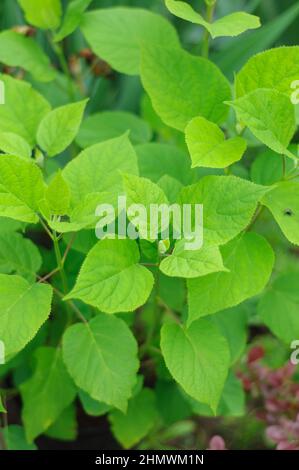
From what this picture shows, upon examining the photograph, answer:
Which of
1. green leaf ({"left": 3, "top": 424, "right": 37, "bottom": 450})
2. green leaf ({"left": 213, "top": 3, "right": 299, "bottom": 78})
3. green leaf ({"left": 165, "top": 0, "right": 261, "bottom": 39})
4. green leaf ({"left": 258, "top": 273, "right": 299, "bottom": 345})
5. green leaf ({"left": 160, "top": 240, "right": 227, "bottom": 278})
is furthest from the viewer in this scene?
green leaf ({"left": 213, "top": 3, "right": 299, "bottom": 78})

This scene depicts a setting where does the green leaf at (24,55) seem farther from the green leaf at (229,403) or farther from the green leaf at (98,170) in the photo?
the green leaf at (229,403)

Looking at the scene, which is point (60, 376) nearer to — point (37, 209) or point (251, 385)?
point (37, 209)

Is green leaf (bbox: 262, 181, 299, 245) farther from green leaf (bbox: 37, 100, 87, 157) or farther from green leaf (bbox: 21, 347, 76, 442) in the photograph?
green leaf (bbox: 21, 347, 76, 442)

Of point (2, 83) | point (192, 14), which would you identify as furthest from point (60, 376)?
point (192, 14)

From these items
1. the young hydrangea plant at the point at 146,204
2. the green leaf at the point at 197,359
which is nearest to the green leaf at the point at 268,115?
the young hydrangea plant at the point at 146,204

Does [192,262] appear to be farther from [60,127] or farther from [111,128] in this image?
[111,128]

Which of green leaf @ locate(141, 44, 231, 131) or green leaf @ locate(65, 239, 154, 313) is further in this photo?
green leaf @ locate(141, 44, 231, 131)

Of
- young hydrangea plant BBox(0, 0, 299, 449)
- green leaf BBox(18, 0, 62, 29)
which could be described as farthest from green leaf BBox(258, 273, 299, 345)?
green leaf BBox(18, 0, 62, 29)
